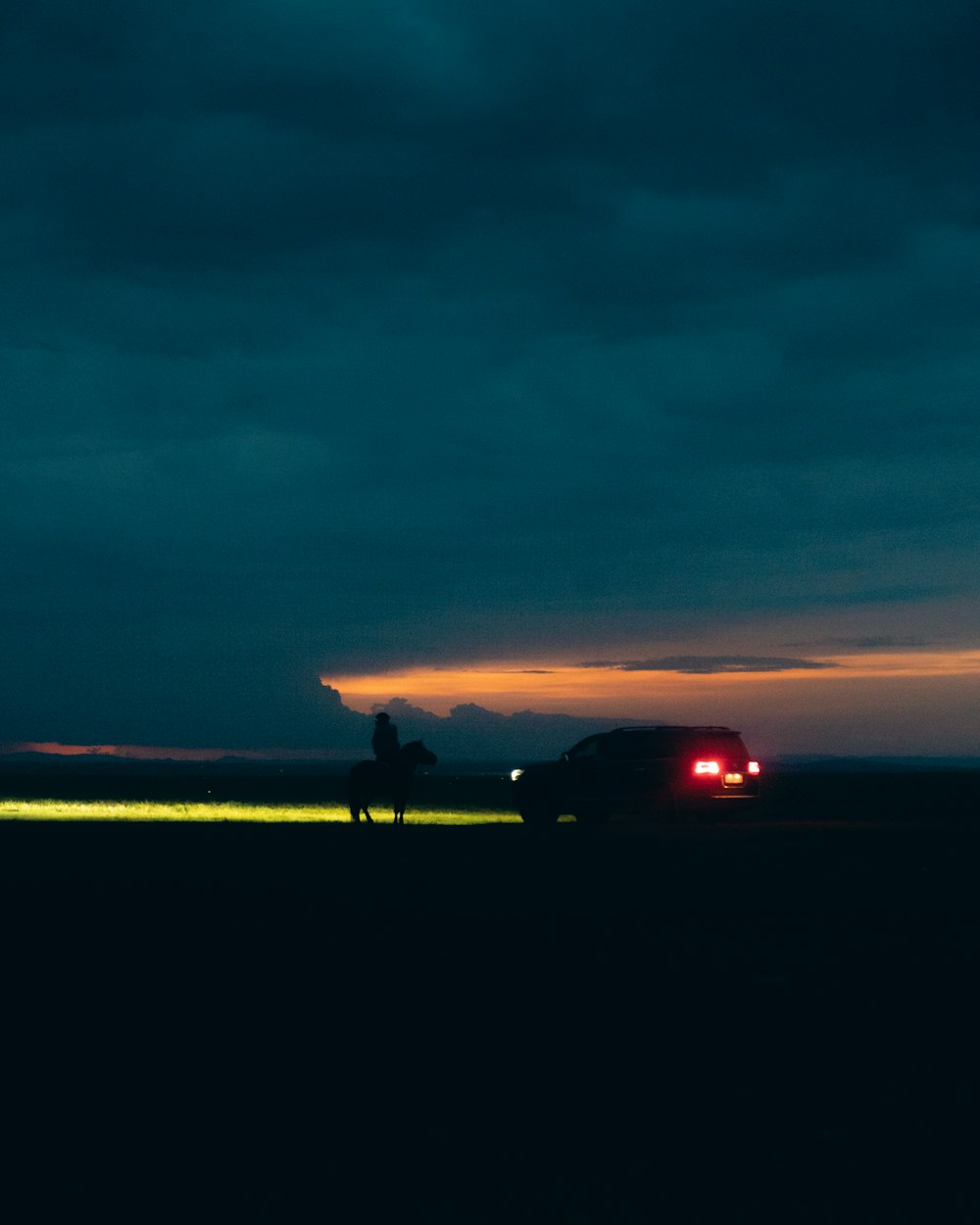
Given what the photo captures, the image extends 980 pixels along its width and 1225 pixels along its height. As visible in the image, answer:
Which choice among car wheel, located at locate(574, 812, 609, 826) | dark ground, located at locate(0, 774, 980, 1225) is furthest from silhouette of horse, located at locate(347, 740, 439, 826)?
dark ground, located at locate(0, 774, 980, 1225)

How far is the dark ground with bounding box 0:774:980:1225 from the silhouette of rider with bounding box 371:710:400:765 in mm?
11732

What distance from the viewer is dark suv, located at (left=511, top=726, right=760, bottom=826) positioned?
28844 mm

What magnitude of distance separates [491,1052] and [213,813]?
27628 millimetres

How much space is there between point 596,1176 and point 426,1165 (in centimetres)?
66

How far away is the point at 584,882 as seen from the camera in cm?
1722

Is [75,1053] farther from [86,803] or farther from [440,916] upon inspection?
[86,803]

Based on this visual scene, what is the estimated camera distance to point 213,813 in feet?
115

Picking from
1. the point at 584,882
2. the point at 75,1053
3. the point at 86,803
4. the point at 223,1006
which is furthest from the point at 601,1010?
the point at 86,803

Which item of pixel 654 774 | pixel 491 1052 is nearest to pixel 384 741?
pixel 654 774

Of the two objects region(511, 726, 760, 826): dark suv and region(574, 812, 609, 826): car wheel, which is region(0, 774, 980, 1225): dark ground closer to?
region(511, 726, 760, 826): dark suv

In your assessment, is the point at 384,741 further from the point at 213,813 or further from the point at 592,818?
the point at 213,813

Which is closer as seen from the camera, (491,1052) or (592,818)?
(491,1052)

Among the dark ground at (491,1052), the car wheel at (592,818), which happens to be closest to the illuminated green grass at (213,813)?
the car wheel at (592,818)

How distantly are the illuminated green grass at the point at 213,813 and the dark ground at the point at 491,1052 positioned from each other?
15566 mm
